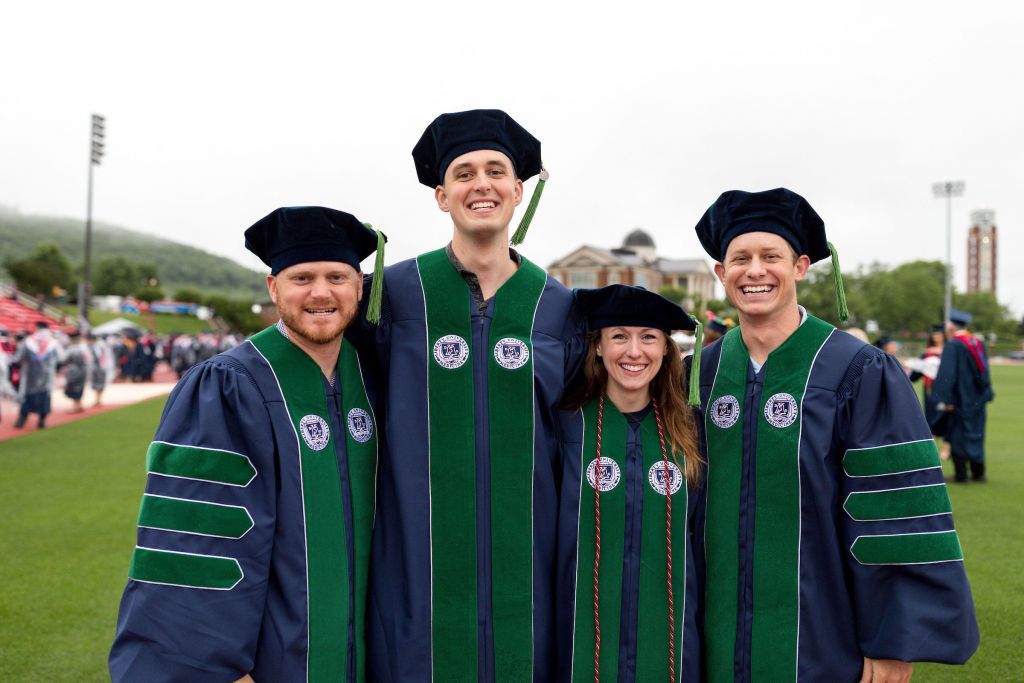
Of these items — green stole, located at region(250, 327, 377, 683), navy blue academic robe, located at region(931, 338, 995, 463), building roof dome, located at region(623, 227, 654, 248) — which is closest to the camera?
green stole, located at region(250, 327, 377, 683)

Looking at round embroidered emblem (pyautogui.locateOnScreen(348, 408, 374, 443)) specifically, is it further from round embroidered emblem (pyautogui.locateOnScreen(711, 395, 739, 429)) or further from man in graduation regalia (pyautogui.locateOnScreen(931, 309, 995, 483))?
man in graduation regalia (pyautogui.locateOnScreen(931, 309, 995, 483))

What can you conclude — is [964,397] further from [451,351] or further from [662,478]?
[451,351]

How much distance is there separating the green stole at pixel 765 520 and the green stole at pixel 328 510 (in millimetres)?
1090

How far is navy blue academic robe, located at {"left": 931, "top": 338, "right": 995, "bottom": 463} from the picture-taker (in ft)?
27.0

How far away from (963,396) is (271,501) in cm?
835

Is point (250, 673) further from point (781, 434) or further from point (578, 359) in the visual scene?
point (781, 434)

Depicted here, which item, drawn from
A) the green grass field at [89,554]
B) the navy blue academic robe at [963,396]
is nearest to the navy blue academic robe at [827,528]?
the green grass field at [89,554]

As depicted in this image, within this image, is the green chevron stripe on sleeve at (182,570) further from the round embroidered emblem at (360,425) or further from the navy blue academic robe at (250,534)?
the round embroidered emblem at (360,425)

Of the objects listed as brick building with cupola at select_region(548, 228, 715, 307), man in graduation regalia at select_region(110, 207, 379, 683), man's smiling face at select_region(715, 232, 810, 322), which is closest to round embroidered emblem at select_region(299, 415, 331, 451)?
man in graduation regalia at select_region(110, 207, 379, 683)

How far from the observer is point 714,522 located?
241 centimetres

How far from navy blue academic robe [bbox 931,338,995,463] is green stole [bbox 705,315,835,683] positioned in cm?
704

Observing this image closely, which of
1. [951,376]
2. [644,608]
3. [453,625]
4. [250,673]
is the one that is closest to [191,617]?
[250,673]

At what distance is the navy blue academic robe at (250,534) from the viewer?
201 cm

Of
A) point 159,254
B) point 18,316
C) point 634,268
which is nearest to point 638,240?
point 634,268
